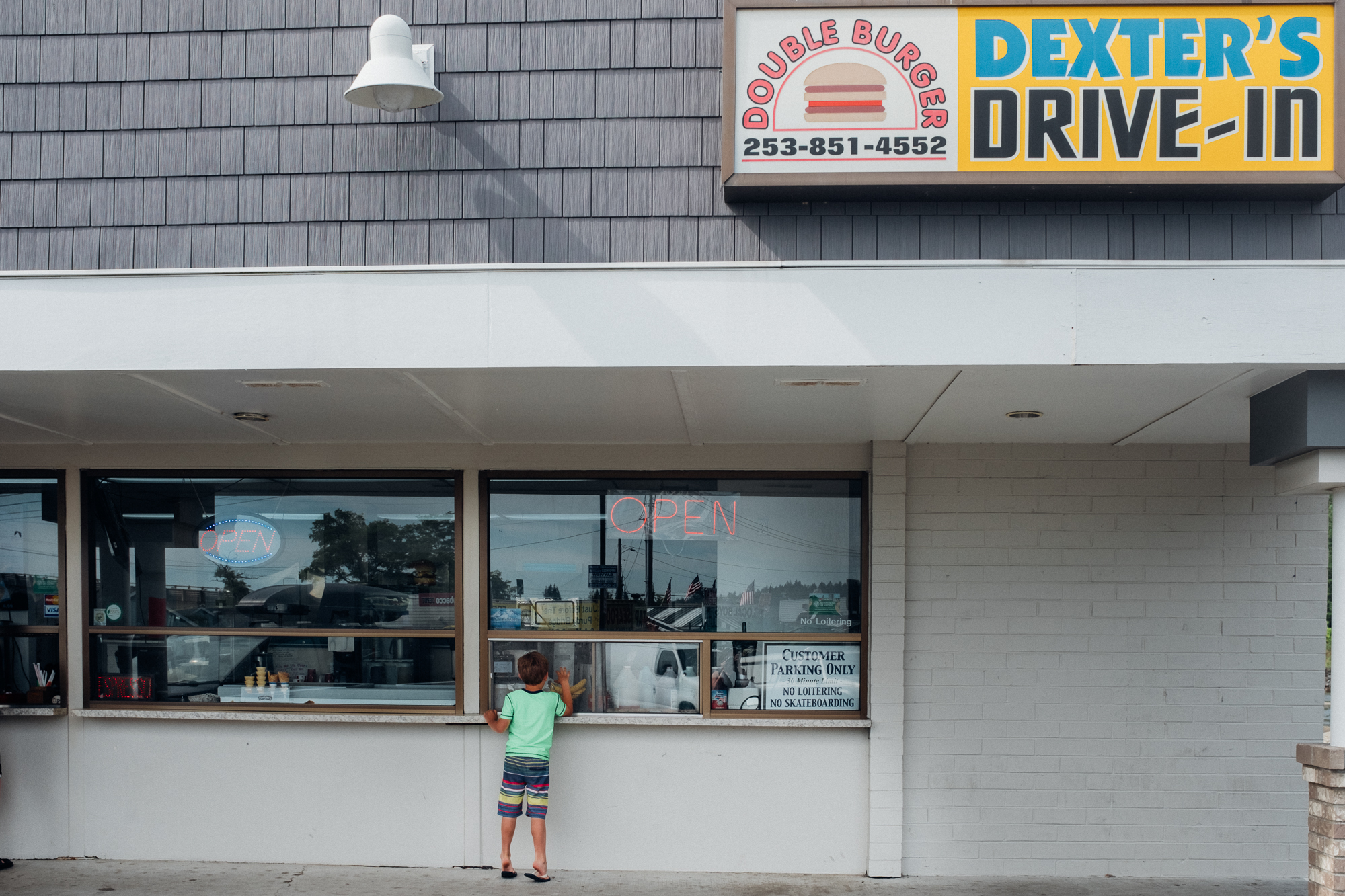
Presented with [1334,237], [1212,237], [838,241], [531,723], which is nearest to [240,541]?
[531,723]

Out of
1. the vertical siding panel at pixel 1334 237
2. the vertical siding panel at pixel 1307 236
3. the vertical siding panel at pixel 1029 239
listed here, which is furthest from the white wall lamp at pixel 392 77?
the vertical siding panel at pixel 1334 237

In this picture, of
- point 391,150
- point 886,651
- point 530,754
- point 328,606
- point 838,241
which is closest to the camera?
point 838,241

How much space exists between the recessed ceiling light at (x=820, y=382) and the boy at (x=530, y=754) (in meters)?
2.42

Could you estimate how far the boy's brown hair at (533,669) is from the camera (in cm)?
593

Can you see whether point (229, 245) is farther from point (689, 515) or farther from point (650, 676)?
point (650, 676)

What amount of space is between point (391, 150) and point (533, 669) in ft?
9.78

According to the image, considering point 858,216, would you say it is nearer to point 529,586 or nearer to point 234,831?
point 529,586

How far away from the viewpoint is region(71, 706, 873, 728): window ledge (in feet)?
20.2

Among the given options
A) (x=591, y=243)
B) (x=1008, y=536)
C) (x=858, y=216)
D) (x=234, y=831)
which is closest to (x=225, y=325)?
(x=591, y=243)

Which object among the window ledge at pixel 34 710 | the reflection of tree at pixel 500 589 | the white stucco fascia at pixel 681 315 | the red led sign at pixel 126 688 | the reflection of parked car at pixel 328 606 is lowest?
the window ledge at pixel 34 710

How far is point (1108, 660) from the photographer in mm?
6156

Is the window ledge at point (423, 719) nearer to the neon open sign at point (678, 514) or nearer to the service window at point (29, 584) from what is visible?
the service window at point (29, 584)

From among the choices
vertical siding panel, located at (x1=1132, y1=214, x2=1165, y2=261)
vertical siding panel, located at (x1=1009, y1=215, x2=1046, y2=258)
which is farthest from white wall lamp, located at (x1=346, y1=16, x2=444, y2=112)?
vertical siding panel, located at (x1=1132, y1=214, x2=1165, y2=261)

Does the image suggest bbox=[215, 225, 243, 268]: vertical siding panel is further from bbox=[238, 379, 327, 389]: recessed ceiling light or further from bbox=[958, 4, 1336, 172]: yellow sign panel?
bbox=[958, 4, 1336, 172]: yellow sign panel
